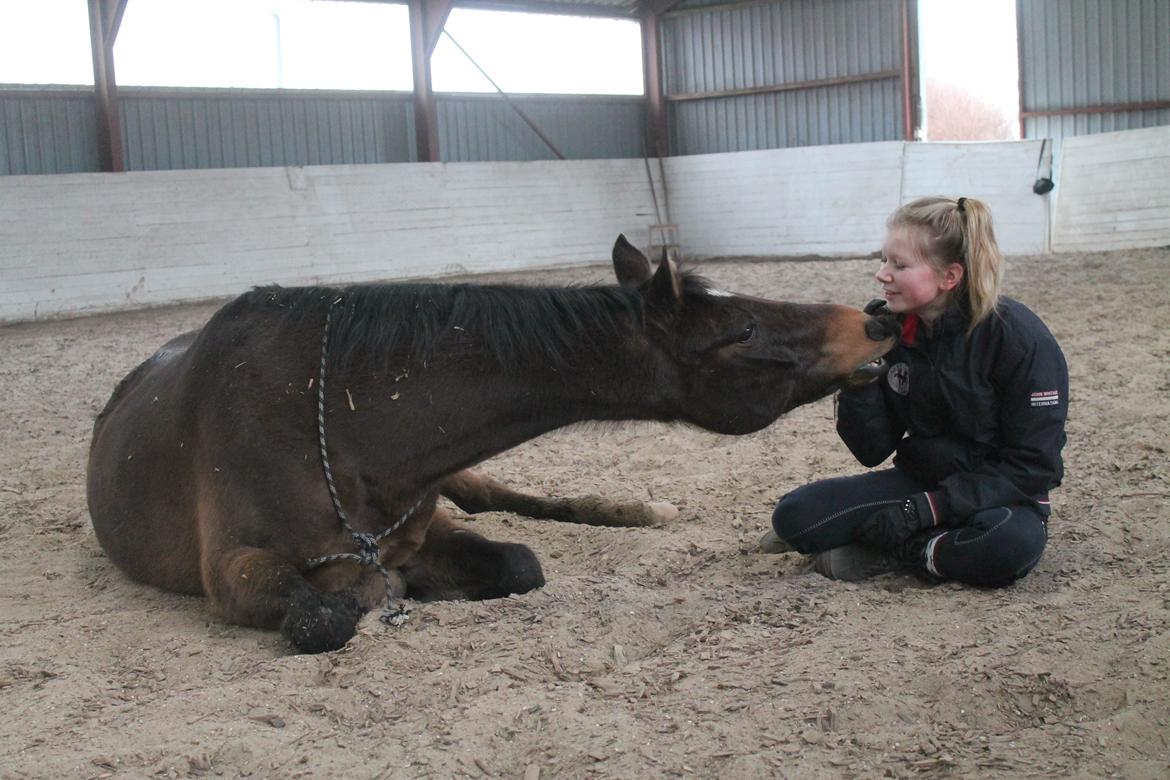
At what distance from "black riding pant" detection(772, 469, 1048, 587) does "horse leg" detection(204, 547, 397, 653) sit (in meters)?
1.43

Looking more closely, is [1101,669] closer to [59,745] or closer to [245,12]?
[59,745]

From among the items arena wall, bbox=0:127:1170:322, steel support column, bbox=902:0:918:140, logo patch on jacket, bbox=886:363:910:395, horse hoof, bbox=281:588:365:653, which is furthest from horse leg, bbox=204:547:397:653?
steel support column, bbox=902:0:918:140

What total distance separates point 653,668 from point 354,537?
1.03 meters

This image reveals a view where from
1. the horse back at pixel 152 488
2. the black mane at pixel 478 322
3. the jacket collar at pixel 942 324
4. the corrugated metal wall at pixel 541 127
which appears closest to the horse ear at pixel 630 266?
the black mane at pixel 478 322

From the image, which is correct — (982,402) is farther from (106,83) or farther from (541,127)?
(541,127)

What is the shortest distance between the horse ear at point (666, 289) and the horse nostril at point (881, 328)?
574 millimetres

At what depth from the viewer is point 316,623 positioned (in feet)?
9.53

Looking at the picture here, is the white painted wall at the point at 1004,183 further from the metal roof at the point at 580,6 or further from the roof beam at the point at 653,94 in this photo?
the metal roof at the point at 580,6

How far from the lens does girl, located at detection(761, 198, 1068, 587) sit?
319 cm

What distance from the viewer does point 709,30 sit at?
1927 cm

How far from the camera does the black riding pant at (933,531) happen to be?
312 centimetres

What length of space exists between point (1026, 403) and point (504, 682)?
1.72 meters

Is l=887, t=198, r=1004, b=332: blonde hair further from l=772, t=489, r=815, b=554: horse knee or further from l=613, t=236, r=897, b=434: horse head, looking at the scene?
l=772, t=489, r=815, b=554: horse knee

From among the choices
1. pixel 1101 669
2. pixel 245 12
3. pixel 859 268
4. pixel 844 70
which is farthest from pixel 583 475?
pixel 844 70
